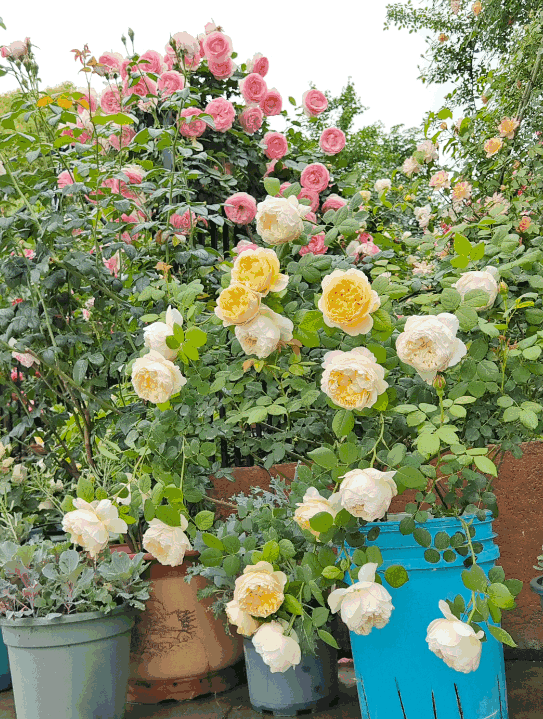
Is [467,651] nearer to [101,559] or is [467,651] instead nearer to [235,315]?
[235,315]

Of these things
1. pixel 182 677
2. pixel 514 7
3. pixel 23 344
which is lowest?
pixel 182 677

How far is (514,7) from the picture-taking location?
5043mm

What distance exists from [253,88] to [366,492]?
179 centimetres

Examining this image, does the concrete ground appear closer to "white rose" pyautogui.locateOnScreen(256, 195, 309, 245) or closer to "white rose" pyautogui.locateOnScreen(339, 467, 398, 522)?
"white rose" pyautogui.locateOnScreen(339, 467, 398, 522)

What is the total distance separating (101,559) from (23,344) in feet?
2.15

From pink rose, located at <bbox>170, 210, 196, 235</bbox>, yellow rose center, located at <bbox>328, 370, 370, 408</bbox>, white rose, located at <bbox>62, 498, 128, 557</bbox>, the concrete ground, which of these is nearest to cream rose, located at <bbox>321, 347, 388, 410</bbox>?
yellow rose center, located at <bbox>328, 370, 370, 408</bbox>

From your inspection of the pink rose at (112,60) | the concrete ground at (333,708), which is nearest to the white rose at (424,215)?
the pink rose at (112,60)

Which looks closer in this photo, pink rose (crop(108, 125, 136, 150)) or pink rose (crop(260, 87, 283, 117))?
pink rose (crop(108, 125, 136, 150))

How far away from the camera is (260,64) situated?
2471 millimetres

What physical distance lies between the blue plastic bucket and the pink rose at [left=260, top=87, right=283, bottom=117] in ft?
5.65

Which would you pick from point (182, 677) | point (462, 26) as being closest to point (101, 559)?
point (182, 677)

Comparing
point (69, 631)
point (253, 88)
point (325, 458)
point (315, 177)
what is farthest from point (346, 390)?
point (253, 88)

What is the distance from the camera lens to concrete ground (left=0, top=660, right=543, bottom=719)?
162cm

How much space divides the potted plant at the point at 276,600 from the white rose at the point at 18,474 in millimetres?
901
